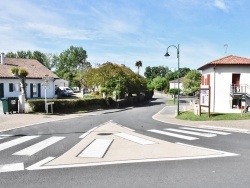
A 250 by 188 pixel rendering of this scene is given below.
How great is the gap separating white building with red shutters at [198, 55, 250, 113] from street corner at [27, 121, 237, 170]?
18978mm

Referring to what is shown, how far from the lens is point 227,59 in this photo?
30.1 meters

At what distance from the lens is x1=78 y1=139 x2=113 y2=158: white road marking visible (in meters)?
9.68

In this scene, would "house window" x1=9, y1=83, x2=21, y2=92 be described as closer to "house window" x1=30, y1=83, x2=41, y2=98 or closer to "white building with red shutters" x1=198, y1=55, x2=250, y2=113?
"house window" x1=30, y1=83, x2=41, y2=98

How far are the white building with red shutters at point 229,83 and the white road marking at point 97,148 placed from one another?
2013cm

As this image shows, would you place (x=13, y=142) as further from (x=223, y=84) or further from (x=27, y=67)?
(x=27, y=67)

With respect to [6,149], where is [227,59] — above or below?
above

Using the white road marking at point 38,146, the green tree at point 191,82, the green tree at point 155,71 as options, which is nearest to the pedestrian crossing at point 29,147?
the white road marking at point 38,146

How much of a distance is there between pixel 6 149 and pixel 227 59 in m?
25.7

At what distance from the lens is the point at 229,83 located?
29.3m

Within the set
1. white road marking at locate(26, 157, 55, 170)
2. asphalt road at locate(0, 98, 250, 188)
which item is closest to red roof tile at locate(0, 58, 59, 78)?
asphalt road at locate(0, 98, 250, 188)

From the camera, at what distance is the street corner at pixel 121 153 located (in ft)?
28.2

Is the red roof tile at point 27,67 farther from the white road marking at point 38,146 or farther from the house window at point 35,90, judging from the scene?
the white road marking at point 38,146

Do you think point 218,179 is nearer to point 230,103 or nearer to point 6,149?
point 6,149

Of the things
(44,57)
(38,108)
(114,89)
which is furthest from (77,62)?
(38,108)
